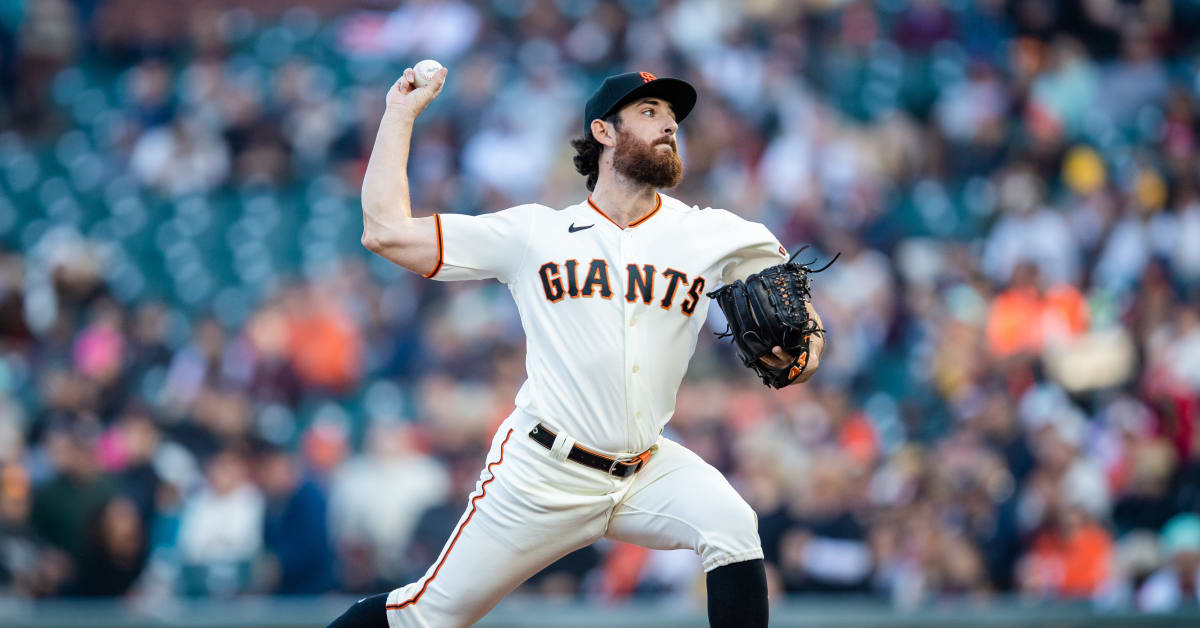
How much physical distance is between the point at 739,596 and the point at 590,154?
4.92 ft

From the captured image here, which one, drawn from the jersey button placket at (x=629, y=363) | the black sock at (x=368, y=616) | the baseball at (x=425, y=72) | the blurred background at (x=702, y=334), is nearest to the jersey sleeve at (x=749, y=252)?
the jersey button placket at (x=629, y=363)

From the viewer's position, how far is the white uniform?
4.04 metres

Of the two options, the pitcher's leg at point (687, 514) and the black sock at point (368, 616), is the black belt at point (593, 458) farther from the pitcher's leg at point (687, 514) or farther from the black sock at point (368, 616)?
the black sock at point (368, 616)

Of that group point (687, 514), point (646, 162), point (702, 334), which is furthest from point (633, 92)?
point (702, 334)

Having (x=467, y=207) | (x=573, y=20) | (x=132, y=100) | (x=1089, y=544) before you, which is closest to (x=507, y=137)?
(x=467, y=207)

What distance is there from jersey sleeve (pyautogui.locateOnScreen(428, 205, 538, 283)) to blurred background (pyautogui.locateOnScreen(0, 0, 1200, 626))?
132 inches

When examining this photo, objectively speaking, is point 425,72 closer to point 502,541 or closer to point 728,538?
point 502,541

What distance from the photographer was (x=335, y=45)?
13641 millimetres

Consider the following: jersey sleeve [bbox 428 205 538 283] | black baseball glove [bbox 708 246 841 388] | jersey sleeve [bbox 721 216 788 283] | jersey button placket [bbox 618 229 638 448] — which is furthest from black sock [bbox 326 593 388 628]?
jersey sleeve [bbox 721 216 788 283]

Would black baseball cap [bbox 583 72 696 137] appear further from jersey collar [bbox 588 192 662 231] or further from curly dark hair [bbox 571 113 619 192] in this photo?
jersey collar [bbox 588 192 662 231]

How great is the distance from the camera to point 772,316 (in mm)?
3898

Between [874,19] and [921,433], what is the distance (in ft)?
15.3

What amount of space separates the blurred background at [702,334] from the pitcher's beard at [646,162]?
3.28 m

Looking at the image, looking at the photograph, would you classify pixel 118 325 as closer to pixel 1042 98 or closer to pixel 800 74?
pixel 800 74
